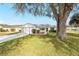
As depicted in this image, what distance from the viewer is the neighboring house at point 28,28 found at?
6.68 ft

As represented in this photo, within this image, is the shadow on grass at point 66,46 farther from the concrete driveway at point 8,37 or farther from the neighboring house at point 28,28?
the concrete driveway at point 8,37

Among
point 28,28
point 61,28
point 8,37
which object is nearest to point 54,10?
point 61,28

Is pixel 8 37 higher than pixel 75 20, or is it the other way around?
pixel 75 20

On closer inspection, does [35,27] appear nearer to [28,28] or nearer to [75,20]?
[28,28]

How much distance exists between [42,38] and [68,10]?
335mm

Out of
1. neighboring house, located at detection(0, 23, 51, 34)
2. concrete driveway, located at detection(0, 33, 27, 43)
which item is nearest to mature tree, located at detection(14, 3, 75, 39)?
neighboring house, located at detection(0, 23, 51, 34)

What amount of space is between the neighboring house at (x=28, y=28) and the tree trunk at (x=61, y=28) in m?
0.09

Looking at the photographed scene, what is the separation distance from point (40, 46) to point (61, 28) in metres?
0.24

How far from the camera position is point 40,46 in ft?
6.70

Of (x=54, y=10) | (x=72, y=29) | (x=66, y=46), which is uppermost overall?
(x=54, y=10)

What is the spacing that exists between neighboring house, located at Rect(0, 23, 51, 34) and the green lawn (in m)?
0.05

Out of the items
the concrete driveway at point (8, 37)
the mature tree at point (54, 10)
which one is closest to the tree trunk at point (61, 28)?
the mature tree at point (54, 10)

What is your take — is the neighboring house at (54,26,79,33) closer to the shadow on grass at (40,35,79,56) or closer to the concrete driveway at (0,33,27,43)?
the shadow on grass at (40,35,79,56)

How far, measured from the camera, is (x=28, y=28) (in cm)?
206
